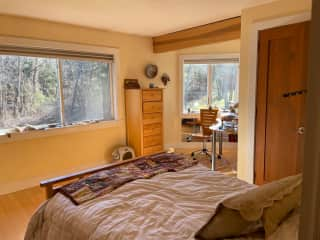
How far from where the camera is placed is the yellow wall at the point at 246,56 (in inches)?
106

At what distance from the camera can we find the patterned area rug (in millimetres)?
→ 1712

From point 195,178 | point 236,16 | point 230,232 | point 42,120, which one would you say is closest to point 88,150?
point 42,120

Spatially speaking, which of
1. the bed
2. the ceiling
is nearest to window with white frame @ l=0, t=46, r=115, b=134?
the ceiling

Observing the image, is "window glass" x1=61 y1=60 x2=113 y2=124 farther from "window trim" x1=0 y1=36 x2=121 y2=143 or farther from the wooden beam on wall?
the wooden beam on wall

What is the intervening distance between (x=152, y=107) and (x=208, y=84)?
5.79 feet

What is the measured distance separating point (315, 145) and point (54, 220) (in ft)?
5.32

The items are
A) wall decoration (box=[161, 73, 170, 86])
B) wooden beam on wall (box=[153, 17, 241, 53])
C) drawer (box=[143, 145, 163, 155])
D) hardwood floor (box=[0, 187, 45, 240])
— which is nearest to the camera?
hardwood floor (box=[0, 187, 45, 240])

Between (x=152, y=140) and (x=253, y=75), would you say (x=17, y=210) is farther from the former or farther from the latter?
(x=253, y=75)

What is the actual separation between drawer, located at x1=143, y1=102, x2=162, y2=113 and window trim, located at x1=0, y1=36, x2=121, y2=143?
54 centimetres

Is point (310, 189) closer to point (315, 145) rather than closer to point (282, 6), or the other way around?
point (315, 145)

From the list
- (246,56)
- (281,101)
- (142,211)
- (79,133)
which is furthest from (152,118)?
(142,211)

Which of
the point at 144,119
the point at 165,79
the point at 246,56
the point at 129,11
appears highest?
the point at 129,11

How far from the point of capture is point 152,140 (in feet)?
14.6

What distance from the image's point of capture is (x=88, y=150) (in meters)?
4.12
